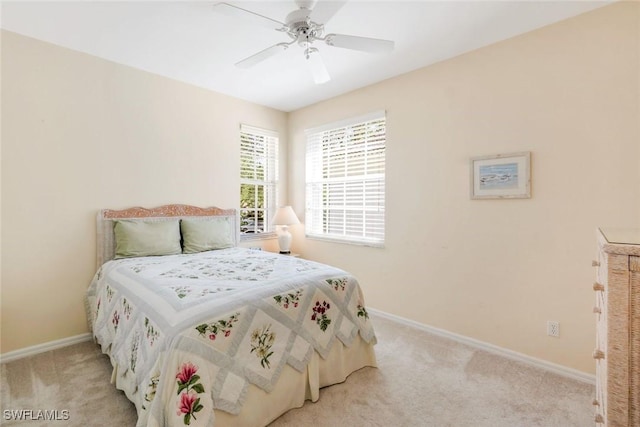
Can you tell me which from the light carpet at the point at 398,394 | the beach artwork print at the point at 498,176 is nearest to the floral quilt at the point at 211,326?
the light carpet at the point at 398,394

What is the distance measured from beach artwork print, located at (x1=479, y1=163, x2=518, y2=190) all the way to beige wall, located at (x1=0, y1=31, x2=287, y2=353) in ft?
10.2

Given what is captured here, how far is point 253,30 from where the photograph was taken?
2.36 metres

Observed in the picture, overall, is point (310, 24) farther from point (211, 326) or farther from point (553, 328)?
point (553, 328)

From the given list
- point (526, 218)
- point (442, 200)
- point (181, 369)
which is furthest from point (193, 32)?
point (526, 218)

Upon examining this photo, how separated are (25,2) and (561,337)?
4540 mm

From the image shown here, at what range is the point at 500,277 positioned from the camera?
2.52 m

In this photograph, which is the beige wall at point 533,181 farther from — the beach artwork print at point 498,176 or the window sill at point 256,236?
the window sill at point 256,236

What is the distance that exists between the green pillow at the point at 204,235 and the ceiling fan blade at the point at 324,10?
2.34 metres

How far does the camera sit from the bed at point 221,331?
4.55ft

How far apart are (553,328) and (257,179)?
11.7 ft

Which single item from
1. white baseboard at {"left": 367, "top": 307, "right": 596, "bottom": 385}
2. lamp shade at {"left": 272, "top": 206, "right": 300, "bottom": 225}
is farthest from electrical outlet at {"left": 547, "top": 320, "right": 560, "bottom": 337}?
lamp shade at {"left": 272, "top": 206, "right": 300, "bottom": 225}

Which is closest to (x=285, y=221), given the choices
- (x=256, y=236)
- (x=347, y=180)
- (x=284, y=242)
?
(x=284, y=242)

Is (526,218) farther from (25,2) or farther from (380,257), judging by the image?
(25,2)

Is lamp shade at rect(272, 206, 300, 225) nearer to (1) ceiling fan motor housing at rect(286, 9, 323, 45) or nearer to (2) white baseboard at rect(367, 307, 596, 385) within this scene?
(2) white baseboard at rect(367, 307, 596, 385)
